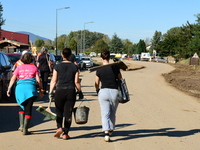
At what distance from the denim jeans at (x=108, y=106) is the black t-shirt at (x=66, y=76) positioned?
0.65 meters

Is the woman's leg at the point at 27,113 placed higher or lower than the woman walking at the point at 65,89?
lower

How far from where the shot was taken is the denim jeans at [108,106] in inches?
279

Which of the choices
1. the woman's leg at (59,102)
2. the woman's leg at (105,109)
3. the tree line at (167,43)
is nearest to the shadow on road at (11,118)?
the woman's leg at (59,102)

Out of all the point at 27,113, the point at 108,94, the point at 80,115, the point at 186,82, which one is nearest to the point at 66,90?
the point at 80,115

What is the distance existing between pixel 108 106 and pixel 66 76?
1.00m

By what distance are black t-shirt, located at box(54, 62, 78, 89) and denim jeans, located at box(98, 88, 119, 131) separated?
2.12ft

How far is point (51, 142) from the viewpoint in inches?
273

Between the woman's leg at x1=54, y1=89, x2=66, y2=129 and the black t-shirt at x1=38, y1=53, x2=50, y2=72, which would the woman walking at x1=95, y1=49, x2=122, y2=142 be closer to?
the woman's leg at x1=54, y1=89, x2=66, y2=129

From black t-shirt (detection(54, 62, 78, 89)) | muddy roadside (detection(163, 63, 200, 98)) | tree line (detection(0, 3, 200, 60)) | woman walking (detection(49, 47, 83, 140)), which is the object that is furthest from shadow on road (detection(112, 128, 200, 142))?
tree line (detection(0, 3, 200, 60))

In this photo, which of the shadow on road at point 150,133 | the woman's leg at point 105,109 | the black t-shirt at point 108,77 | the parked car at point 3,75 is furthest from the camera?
the parked car at point 3,75

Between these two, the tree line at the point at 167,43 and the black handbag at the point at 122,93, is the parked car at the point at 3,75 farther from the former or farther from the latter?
the tree line at the point at 167,43

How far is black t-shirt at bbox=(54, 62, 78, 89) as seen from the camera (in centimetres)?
700

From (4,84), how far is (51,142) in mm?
5620

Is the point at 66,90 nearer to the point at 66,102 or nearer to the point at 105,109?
the point at 66,102
